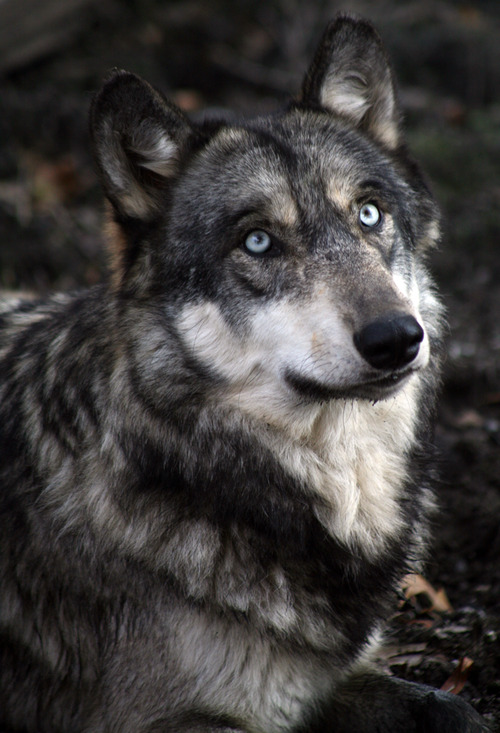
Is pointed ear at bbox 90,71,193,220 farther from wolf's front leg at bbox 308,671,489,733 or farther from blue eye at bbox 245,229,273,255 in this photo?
wolf's front leg at bbox 308,671,489,733

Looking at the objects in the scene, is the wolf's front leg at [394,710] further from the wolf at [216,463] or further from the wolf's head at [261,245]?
the wolf's head at [261,245]

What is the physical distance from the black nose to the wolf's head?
0.01m

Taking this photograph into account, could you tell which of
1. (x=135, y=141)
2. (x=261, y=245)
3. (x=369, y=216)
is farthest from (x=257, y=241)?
(x=135, y=141)

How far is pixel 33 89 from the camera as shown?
8133 mm

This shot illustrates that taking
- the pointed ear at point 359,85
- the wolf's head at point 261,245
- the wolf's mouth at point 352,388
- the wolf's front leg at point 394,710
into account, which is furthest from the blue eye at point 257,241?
the wolf's front leg at point 394,710

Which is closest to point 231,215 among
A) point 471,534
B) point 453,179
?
point 471,534

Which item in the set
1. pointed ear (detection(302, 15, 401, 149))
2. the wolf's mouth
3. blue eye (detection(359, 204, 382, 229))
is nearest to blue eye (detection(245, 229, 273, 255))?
blue eye (detection(359, 204, 382, 229))

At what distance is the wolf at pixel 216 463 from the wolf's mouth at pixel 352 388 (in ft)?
0.04

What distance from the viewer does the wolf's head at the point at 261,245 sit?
2746 mm

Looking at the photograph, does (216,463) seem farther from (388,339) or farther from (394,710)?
(394,710)

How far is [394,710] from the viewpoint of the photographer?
297 centimetres

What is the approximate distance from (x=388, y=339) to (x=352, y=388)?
0.79 ft

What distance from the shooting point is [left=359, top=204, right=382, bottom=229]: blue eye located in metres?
3.03

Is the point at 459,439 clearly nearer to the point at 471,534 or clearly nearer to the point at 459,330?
the point at 471,534
